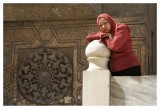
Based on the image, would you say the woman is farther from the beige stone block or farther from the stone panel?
the stone panel

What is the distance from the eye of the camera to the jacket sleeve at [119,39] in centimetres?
479

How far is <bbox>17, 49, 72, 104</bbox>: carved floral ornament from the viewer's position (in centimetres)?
871

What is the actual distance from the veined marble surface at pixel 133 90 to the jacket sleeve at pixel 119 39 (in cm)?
31

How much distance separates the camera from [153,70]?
977 cm

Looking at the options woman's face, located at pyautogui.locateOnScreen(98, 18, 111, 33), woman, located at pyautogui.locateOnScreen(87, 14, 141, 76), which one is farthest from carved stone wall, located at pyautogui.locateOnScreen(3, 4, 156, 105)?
woman, located at pyautogui.locateOnScreen(87, 14, 141, 76)

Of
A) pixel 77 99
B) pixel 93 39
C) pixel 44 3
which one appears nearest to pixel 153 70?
pixel 77 99

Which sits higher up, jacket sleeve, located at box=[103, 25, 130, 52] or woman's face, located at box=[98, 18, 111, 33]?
woman's face, located at box=[98, 18, 111, 33]

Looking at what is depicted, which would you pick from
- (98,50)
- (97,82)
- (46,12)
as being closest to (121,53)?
(98,50)

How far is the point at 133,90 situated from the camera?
4.59m

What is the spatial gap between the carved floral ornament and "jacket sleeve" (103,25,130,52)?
3906 mm

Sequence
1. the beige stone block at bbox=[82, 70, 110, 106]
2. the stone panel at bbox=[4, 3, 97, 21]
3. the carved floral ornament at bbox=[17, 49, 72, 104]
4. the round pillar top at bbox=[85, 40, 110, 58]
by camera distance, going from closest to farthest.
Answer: the beige stone block at bbox=[82, 70, 110, 106], the round pillar top at bbox=[85, 40, 110, 58], the stone panel at bbox=[4, 3, 97, 21], the carved floral ornament at bbox=[17, 49, 72, 104]

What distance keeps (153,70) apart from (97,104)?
17.4ft

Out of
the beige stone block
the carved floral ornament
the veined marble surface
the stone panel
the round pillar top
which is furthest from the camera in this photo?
the carved floral ornament

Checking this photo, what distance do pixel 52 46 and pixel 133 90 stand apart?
4422 millimetres
